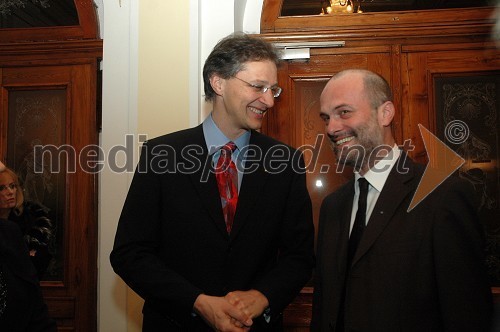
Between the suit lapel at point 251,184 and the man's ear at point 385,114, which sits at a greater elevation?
the man's ear at point 385,114

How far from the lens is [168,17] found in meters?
2.99

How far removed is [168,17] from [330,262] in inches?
74.0

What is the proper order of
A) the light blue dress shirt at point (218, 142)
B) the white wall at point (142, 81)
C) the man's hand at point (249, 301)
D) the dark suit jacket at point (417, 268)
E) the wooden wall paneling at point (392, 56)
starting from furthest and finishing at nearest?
the wooden wall paneling at point (392, 56) → the white wall at point (142, 81) → the light blue dress shirt at point (218, 142) → the man's hand at point (249, 301) → the dark suit jacket at point (417, 268)

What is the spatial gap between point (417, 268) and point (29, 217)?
2.64 meters

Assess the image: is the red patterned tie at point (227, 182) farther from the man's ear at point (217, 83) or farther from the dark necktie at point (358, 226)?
the dark necktie at point (358, 226)

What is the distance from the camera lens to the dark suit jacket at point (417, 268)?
1.45 meters

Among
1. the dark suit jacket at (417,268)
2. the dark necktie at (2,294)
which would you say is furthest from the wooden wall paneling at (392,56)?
the dark necktie at (2,294)

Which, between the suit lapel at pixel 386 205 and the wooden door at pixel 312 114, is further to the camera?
the wooden door at pixel 312 114

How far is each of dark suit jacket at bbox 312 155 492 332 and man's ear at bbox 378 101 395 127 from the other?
0.25 meters

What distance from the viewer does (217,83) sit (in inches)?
76.1

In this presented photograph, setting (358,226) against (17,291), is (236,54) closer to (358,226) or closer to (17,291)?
(358,226)

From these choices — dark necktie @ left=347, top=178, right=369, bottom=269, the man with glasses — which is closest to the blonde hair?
the man with glasses

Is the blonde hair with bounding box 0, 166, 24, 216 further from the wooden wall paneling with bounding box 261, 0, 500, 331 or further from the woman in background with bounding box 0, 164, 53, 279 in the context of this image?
the wooden wall paneling with bounding box 261, 0, 500, 331

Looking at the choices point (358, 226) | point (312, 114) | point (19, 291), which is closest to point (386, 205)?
point (358, 226)
